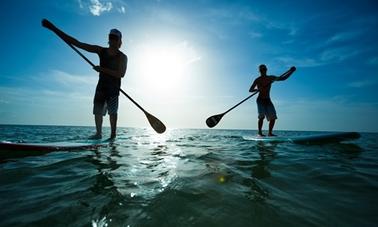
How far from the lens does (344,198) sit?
186 cm

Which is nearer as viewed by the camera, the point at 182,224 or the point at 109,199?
the point at 182,224

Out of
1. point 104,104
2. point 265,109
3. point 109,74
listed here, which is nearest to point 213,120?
point 265,109

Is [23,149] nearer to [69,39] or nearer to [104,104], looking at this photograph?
[104,104]

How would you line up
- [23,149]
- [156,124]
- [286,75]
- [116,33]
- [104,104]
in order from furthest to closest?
[286,75], [156,124], [104,104], [116,33], [23,149]

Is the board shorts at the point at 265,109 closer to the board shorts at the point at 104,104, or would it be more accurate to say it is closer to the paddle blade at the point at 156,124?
the paddle blade at the point at 156,124

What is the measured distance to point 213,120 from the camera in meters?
8.55

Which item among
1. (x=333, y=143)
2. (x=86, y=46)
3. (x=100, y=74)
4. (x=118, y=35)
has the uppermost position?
(x=118, y=35)

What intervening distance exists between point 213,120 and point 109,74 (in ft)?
15.9

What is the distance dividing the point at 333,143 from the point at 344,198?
5.43 metres

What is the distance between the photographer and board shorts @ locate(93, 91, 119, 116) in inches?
207

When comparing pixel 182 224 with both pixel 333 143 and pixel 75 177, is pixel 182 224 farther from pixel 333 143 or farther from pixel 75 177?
pixel 333 143

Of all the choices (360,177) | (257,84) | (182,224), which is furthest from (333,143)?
(182,224)

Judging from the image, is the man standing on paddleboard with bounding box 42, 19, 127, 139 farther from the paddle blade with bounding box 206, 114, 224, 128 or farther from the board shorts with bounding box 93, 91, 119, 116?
the paddle blade with bounding box 206, 114, 224, 128

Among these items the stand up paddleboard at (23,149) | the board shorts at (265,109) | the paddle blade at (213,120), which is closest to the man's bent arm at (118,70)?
the stand up paddleboard at (23,149)
